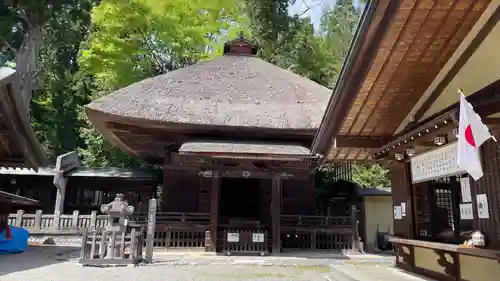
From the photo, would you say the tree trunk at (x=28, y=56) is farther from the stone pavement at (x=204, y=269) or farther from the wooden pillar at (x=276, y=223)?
Answer: the wooden pillar at (x=276, y=223)

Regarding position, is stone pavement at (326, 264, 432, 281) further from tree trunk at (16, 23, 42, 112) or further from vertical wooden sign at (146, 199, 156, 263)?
tree trunk at (16, 23, 42, 112)

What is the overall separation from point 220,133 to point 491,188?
9539 millimetres

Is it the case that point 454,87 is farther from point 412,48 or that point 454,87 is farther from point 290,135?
point 290,135

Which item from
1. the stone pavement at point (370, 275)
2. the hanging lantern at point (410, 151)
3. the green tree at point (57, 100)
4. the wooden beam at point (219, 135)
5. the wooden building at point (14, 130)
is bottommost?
the stone pavement at point (370, 275)

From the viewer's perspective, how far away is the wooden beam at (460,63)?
5099 mm

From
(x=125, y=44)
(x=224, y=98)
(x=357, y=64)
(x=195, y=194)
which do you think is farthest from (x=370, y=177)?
(x=357, y=64)

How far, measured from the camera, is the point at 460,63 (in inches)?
230

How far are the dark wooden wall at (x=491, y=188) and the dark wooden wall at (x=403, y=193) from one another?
210 cm

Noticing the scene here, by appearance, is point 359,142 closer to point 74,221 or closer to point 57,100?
point 74,221

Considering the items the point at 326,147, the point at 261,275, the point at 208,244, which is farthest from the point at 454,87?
the point at 208,244

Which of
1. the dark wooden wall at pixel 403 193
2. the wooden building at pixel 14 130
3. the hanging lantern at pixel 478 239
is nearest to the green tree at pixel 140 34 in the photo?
the wooden building at pixel 14 130

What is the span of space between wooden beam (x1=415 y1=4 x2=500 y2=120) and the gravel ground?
11.2 ft

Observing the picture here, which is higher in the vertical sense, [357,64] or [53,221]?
[357,64]

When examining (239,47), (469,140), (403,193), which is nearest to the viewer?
(469,140)
